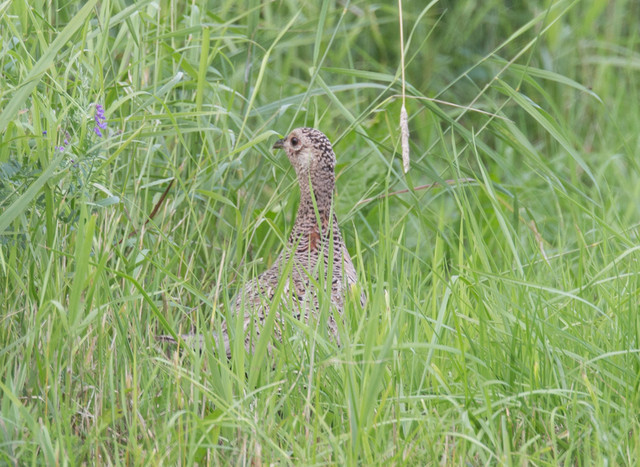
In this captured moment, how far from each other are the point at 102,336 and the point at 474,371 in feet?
3.34

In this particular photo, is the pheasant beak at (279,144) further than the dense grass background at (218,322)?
Yes

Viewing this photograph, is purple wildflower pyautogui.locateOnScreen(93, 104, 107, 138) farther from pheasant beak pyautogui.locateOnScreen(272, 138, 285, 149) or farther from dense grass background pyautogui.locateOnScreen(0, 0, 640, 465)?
pheasant beak pyautogui.locateOnScreen(272, 138, 285, 149)

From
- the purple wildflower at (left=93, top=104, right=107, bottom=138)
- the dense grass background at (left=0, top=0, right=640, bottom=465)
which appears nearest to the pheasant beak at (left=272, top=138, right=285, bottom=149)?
the dense grass background at (left=0, top=0, right=640, bottom=465)

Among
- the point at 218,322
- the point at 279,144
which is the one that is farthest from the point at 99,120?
the point at 279,144

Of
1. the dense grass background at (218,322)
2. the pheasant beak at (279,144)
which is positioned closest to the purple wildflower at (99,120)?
the dense grass background at (218,322)

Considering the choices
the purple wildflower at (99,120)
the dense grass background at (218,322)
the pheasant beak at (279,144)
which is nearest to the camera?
the dense grass background at (218,322)

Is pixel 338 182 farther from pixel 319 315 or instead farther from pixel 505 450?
pixel 505 450

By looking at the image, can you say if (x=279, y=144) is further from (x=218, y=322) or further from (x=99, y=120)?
(x=218, y=322)

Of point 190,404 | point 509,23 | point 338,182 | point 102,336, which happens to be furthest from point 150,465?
point 509,23

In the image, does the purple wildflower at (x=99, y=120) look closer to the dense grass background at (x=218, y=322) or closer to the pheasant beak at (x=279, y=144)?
the dense grass background at (x=218, y=322)

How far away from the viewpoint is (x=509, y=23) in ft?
20.1

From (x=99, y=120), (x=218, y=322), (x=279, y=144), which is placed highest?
(x=279, y=144)

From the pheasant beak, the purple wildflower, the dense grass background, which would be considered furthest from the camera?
the pheasant beak

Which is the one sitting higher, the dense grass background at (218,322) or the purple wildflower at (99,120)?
the purple wildflower at (99,120)
